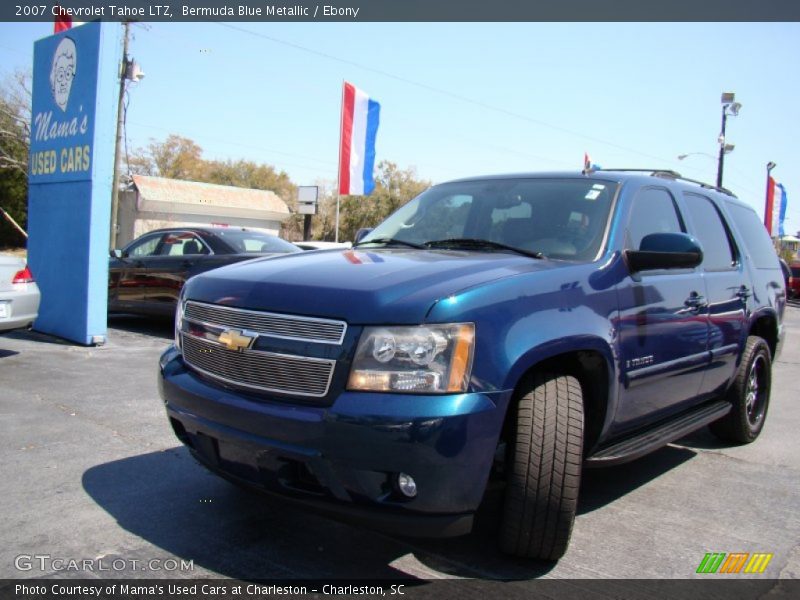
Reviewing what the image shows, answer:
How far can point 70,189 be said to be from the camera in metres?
8.48

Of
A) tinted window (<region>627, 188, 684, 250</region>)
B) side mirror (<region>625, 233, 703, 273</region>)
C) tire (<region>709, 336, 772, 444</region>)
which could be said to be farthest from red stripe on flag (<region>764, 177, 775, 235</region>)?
side mirror (<region>625, 233, 703, 273</region>)

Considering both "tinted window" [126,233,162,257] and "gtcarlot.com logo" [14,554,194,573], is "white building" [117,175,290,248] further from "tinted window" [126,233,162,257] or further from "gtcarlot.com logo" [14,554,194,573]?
"gtcarlot.com logo" [14,554,194,573]

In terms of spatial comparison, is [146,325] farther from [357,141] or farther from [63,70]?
[357,141]

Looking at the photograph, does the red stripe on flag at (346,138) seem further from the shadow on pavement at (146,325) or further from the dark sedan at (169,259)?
the dark sedan at (169,259)

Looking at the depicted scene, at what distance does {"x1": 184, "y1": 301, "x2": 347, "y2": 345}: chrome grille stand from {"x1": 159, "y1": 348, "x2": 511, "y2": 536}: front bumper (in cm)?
25

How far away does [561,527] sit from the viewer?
2891mm

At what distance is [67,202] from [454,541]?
7146 mm

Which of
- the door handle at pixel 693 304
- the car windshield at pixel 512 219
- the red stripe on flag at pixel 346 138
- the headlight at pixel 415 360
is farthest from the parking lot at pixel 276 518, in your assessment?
the red stripe on flag at pixel 346 138

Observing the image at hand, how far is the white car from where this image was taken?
282 inches

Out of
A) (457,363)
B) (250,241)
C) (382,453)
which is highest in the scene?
(250,241)

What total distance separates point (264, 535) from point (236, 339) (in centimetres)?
99

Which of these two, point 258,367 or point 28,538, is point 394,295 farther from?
point 28,538

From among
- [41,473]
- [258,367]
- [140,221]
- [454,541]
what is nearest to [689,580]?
[454,541]
